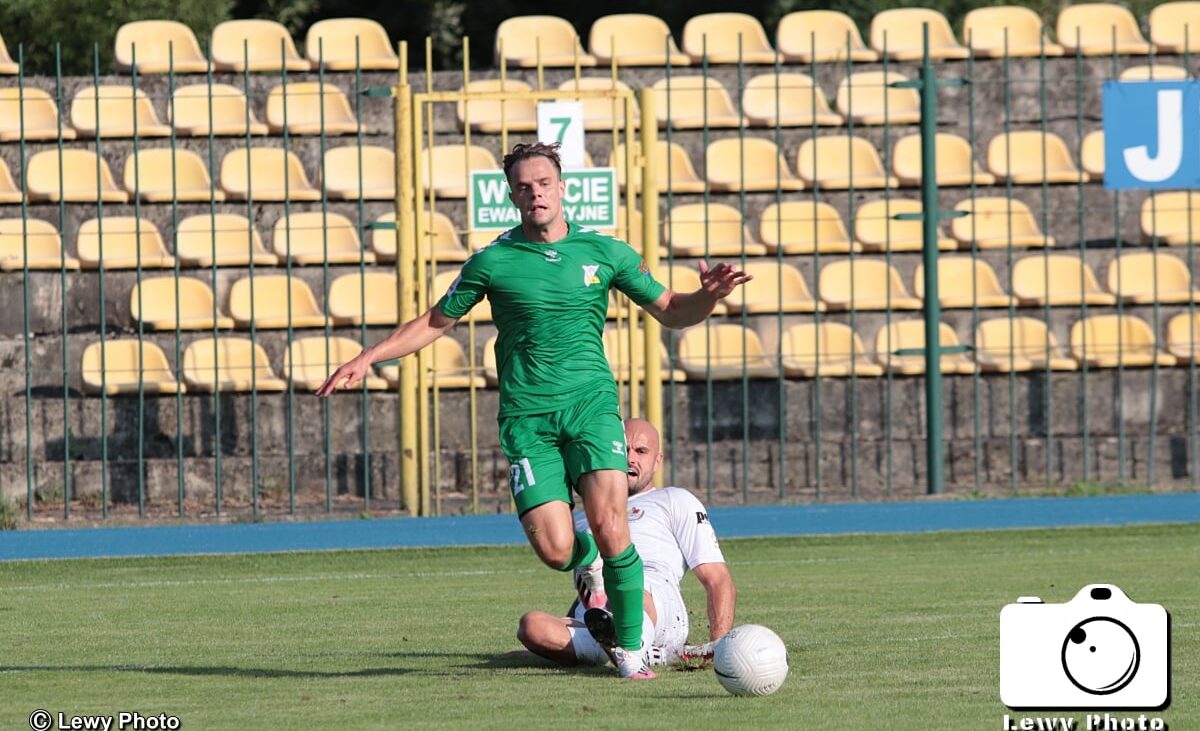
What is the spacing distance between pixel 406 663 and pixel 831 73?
41.4 ft

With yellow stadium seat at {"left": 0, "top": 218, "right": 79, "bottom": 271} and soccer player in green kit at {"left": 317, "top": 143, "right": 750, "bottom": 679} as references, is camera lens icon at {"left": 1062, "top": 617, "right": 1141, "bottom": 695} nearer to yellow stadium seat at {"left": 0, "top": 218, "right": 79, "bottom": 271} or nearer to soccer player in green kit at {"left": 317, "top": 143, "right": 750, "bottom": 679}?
soccer player in green kit at {"left": 317, "top": 143, "right": 750, "bottom": 679}

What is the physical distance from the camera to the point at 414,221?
14.2 m

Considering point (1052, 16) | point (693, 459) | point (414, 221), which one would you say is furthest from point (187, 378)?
point (1052, 16)

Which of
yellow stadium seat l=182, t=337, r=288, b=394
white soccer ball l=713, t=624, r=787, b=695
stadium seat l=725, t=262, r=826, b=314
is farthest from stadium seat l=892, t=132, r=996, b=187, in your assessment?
white soccer ball l=713, t=624, r=787, b=695

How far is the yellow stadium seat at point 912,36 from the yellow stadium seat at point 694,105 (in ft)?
5.33

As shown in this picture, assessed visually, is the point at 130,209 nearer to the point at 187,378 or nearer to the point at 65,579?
the point at 187,378

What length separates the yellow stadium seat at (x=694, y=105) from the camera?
17734 mm

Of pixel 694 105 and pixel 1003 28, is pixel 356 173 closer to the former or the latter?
pixel 694 105

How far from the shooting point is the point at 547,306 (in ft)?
23.8

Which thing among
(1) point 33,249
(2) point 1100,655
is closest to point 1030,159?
(1) point 33,249

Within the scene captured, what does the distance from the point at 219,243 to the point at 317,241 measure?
76 cm

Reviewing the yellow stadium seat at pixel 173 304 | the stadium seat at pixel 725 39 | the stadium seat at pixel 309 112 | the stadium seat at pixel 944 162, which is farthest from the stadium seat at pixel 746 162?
the yellow stadium seat at pixel 173 304

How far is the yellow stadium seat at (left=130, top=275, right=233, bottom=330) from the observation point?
51.7 ft

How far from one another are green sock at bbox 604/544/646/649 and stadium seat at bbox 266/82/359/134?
10821 millimetres
